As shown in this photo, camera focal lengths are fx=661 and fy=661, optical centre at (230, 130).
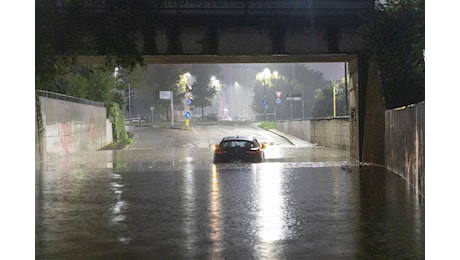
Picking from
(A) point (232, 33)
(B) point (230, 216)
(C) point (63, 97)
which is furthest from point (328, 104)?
(B) point (230, 216)

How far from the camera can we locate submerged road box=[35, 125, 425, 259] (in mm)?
9227

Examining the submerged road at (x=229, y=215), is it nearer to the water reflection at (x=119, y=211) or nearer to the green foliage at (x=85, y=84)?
the water reflection at (x=119, y=211)

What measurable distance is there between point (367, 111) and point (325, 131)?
18.3 m

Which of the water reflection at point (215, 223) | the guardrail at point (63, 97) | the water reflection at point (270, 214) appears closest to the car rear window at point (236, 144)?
the water reflection at point (270, 214)

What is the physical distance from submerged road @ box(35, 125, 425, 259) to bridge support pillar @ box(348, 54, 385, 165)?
12.3 ft

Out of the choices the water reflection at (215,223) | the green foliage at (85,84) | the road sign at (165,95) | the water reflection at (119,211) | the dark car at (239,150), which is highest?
the road sign at (165,95)

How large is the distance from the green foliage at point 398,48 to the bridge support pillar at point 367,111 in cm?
48

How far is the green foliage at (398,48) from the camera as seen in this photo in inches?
1022

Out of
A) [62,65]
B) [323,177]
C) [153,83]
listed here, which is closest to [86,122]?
[62,65]

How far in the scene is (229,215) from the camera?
41.4ft

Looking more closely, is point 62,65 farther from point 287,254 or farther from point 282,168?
point 287,254

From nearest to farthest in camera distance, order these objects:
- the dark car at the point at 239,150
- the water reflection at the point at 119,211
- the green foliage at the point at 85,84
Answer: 1. the water reflection at the point at 119,211
2. the dark car at the point at 239,150
3. the green foliage at the point at 85,84

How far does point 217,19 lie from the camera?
26.3 m

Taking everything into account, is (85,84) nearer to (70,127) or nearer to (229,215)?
(70,127)
